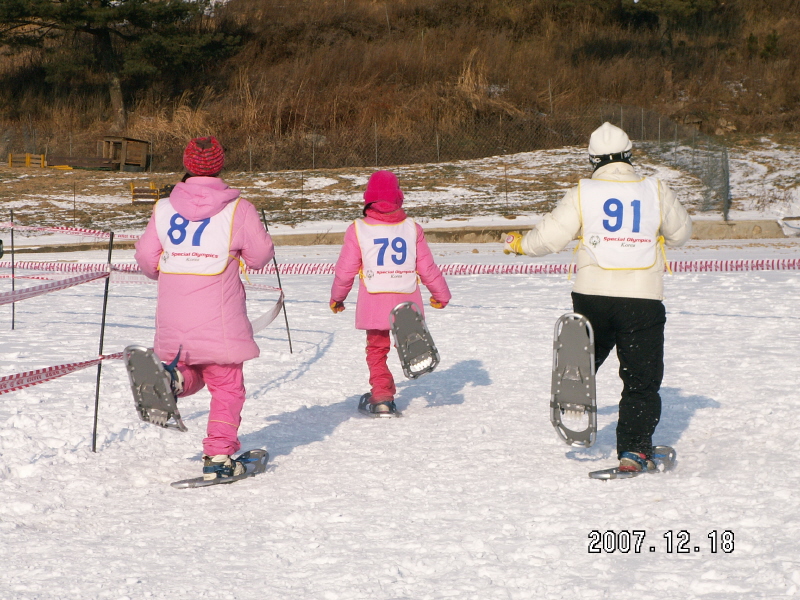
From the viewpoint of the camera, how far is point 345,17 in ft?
140

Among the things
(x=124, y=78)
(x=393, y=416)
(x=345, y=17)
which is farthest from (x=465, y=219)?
(x=345, y=17)

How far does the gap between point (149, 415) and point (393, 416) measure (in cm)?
175

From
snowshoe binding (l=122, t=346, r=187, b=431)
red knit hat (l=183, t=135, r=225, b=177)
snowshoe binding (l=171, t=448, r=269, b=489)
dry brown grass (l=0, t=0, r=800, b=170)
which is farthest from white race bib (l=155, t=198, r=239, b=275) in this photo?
dry brown grass (l=0, t=0, r=800, b=170)

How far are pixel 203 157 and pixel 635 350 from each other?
2.07 metres

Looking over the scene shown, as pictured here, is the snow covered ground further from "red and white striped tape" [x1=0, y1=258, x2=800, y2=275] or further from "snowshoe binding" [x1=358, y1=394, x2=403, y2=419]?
"red and white striped tape" [x1=0, y1=258, x2=800, y2=275]

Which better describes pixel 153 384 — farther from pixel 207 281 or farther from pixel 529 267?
pixel 529 267

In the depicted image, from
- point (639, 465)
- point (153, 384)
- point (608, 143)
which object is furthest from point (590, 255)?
point (153, 384)

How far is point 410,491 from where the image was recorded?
4051 mm

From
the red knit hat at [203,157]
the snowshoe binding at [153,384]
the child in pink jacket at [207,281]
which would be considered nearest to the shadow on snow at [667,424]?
the child in pink jacket at [207,281]

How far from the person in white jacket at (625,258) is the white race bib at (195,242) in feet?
4.48

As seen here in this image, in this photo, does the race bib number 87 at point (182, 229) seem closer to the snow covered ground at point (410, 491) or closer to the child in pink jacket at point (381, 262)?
the snow covered ground at point (410, 491)

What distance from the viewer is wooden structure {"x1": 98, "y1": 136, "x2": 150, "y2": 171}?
29.1 meters

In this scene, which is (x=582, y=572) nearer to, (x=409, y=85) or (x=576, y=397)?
(x=576, y=397)

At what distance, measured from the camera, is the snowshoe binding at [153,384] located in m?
4.02
